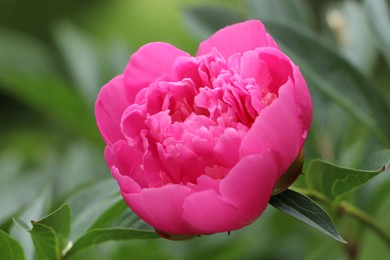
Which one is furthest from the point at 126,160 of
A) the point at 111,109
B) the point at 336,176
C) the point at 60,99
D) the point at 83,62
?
the point at 83,62

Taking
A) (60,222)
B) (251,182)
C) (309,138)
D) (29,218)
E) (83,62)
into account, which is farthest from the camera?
(83,62)

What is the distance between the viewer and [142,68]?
0.56 m

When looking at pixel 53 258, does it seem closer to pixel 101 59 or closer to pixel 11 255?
pixel 11 255

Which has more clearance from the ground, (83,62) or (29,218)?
(29,218)

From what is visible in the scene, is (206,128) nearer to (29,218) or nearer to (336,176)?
(336,176)

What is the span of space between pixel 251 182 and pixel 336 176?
12 cm

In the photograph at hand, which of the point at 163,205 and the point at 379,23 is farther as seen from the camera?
the point at 379,23

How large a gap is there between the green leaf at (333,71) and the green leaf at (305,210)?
0.23m

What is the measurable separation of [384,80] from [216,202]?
4.94 ft

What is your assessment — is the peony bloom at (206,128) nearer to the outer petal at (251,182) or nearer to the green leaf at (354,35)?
the outer petal at (251,182)

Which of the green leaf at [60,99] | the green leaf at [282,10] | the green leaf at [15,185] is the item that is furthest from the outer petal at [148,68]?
the green leaf at [60,99]

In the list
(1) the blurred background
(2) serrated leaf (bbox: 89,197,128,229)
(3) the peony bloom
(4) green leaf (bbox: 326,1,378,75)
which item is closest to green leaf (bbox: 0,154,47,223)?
(1) the blurred background

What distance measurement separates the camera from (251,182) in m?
0.48

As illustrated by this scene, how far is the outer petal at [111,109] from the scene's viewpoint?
1.80 feet
